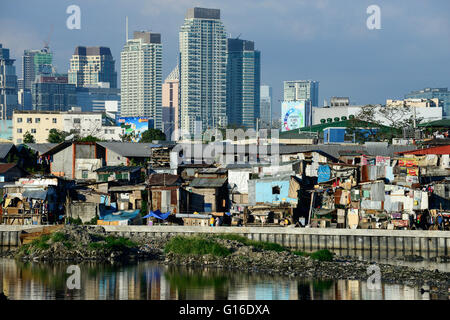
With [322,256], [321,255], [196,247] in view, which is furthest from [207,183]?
[322,256]

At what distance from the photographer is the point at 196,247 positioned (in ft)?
154

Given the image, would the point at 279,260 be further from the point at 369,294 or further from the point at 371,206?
the point at 371,206

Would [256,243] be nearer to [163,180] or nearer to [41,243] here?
[163,180]

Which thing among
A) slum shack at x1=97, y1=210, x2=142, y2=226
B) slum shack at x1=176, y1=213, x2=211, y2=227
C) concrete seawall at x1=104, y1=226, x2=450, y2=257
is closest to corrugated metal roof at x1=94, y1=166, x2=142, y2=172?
slum shack at x1=97, y1=210, x2=142, y2=226

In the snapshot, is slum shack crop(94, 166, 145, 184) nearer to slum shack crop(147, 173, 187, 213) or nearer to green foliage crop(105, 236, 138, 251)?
slum shack crop(147, 173, 187, 213)

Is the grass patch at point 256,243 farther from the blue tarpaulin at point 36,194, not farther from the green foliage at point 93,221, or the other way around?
the blue tarpaulin at point 36,194

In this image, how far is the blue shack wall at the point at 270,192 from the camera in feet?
191

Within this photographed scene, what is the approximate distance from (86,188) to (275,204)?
1366cm

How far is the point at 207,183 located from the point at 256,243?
33.8 feet

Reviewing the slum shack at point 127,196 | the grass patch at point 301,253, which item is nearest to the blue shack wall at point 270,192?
the slum shack at point 127,196

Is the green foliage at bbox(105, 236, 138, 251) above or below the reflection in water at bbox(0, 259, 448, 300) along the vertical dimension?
above

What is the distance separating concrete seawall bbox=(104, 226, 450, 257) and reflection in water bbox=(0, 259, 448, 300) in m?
8.69

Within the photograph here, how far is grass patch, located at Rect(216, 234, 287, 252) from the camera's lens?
49.7 meters
